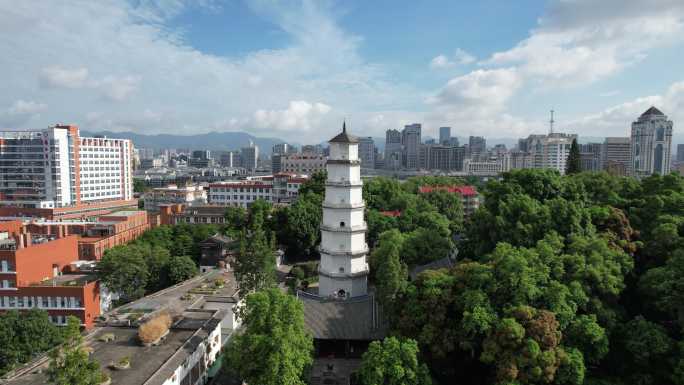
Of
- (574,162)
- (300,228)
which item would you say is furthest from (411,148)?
(300,228)

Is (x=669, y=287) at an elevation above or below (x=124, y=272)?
above

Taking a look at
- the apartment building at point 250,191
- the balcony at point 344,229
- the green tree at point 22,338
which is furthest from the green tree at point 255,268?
the apartment building at point 250,191

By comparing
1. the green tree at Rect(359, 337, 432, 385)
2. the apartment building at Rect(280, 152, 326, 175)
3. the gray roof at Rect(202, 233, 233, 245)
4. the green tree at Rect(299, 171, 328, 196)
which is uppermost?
the apartment building at Rect(280, 152, 326, 175)

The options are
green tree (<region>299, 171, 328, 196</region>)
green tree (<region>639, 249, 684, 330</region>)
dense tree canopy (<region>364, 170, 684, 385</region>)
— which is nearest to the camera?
dense tree canopy (<region>364, 170, 684, 385</region>)

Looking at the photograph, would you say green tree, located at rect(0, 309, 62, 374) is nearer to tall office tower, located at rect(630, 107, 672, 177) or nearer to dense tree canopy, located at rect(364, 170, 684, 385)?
dense tree canopy, located at rect(364, 170, 684, 385)

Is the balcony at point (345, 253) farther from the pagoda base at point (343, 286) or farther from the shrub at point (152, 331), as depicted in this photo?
the shrub at point (152, 331)

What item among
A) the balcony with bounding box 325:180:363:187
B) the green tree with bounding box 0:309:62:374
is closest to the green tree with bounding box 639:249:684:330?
the balcony with bounding box 325:180:363:187

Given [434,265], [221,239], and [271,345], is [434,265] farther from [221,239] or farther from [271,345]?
[221,239]
